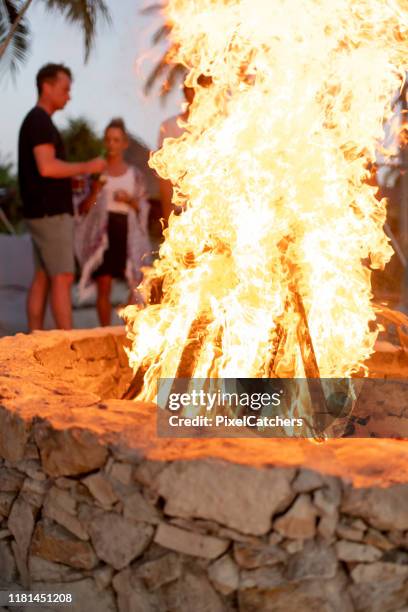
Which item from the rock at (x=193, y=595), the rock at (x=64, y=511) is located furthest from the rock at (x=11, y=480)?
the rock at (x=193, y=595)

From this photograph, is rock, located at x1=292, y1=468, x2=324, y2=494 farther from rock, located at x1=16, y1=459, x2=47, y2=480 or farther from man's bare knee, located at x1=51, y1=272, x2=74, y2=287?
man's bare knee, located at x1=51, y1=272, x2=74, y2=287

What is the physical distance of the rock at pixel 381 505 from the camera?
2447 millimetres

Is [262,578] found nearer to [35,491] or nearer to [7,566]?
[35,491]

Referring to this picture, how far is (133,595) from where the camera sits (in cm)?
267

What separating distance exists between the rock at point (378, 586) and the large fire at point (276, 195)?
4.16 ft

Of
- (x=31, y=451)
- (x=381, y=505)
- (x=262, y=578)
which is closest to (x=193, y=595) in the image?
(x=262, y=578)

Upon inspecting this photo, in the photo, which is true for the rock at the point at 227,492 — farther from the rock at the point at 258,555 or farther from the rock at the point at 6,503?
the rock at the point at 6,503

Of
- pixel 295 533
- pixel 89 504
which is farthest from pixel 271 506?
pixel 89 504

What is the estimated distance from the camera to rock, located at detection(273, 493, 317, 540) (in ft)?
8.07

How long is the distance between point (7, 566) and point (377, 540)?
1448mm

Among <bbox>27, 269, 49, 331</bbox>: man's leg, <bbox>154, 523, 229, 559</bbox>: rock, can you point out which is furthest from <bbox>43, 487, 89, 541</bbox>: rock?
<bbox>27, 269, 49, 331</bbox>: man's leg

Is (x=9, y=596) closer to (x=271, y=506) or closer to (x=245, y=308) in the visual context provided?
(x=271, y=506)

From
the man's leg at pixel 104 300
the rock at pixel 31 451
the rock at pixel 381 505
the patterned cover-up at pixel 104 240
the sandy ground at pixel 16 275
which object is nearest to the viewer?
the rock at pixel 381 505

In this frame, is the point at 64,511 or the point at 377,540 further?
the point at 64,511
